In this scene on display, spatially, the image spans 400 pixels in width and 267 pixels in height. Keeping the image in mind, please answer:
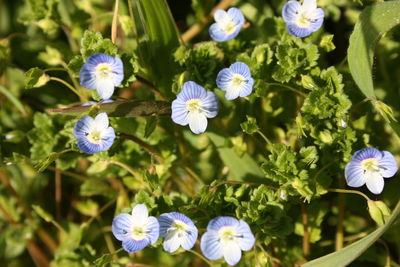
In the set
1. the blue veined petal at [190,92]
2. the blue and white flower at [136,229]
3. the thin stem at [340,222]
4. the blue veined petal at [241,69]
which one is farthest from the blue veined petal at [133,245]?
the thin stem at [340,222]

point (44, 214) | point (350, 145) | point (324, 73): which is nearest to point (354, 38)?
point (324, 73)

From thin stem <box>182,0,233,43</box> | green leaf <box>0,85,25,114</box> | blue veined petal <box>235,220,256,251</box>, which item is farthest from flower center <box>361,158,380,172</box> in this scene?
green leaf <box>0,85,25,114</box>

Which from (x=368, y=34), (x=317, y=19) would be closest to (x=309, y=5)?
(x=317, y=19)

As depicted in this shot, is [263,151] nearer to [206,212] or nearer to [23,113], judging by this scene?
[206,212]

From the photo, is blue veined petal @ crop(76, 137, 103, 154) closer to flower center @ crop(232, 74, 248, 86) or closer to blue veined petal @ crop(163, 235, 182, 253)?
blue veined petal @ crop(163, 235, 182, 253)

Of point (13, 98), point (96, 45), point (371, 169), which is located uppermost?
point (96, 45)

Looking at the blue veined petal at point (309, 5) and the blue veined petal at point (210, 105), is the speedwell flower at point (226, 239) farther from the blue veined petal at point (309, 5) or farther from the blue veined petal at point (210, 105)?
the blue veined petal at point (309, 5)

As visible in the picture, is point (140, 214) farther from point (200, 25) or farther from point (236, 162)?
point (200, 25)
